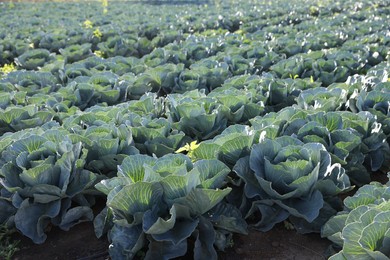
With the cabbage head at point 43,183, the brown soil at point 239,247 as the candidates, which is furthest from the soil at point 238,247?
the cabbage head at point 43,183

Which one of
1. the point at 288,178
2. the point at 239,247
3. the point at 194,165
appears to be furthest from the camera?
the point at 239,247

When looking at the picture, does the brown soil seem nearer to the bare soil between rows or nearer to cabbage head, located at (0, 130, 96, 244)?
the bare soil between rows

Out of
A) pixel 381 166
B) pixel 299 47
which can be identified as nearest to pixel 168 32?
pixel 299 47

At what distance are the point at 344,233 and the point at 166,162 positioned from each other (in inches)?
44.0

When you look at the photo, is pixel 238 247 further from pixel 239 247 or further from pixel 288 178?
pixel 288 178

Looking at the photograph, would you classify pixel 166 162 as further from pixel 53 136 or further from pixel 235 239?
pixel 53 136

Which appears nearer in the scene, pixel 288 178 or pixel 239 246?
pixel 288 178

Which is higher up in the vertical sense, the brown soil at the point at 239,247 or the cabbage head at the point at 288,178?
the cabbage head at the point at 288,178

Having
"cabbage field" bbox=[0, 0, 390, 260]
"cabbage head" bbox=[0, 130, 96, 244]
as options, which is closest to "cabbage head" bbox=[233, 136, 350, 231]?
"cabbage field" bbox=[0, 0, 390, 260]

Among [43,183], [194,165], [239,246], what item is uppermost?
[194,165]

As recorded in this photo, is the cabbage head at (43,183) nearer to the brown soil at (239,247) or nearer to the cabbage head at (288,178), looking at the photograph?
the brown soil at (239,247)

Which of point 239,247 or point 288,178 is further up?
point 288,178

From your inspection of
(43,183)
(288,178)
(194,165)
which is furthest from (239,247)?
(43,183)

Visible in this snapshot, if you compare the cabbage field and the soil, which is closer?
the cabbage field
